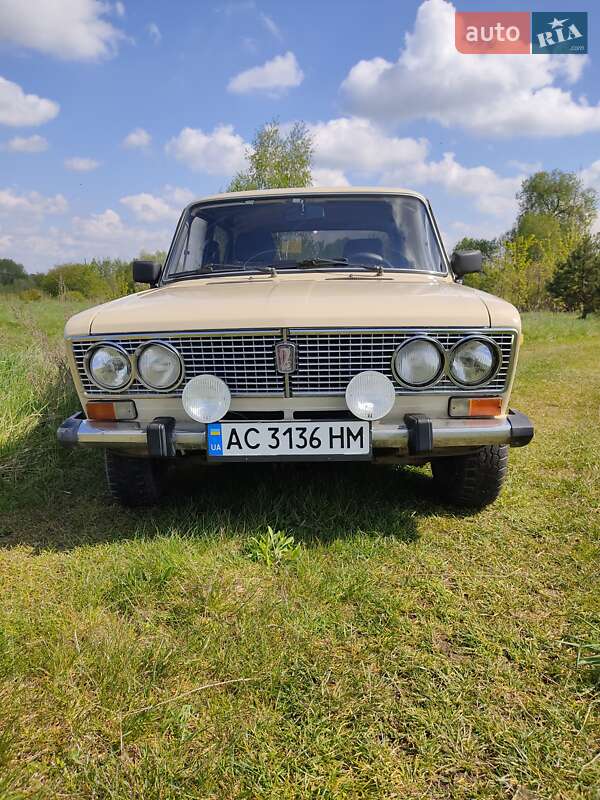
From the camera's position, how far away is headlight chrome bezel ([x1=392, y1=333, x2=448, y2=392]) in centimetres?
223

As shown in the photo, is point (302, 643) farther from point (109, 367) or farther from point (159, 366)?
point (109, 367)

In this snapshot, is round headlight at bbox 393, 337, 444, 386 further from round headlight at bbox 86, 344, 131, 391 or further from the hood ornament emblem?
round headlight at bbox 86, 344, 131, 391

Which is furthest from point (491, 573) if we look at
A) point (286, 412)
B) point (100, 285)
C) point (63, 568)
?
point (100, 285)

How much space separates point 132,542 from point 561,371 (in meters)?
6.56

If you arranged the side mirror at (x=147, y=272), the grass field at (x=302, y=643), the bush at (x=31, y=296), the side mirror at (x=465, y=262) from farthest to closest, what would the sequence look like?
the bush at (x=31, y=296)
the side mirror at (x=147, y=272)
the side mirror at (x=465, y=262)
the grass field at (x=302, y=643)

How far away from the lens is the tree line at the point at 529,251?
24906 mm

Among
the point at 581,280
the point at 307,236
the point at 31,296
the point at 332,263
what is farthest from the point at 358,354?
the point at 581,280

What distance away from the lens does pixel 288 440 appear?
7.58ft

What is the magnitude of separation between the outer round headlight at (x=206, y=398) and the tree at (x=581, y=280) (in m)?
24.1

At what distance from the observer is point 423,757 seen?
1.41m

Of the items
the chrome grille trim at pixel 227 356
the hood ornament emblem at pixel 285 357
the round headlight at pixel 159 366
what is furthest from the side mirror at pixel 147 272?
the hood ornament emblem at pixel 285 357

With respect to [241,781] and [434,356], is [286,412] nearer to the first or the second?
[434,356]

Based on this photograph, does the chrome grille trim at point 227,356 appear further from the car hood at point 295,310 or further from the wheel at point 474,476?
the wheel at point 474,476

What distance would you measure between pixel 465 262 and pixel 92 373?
225cm
